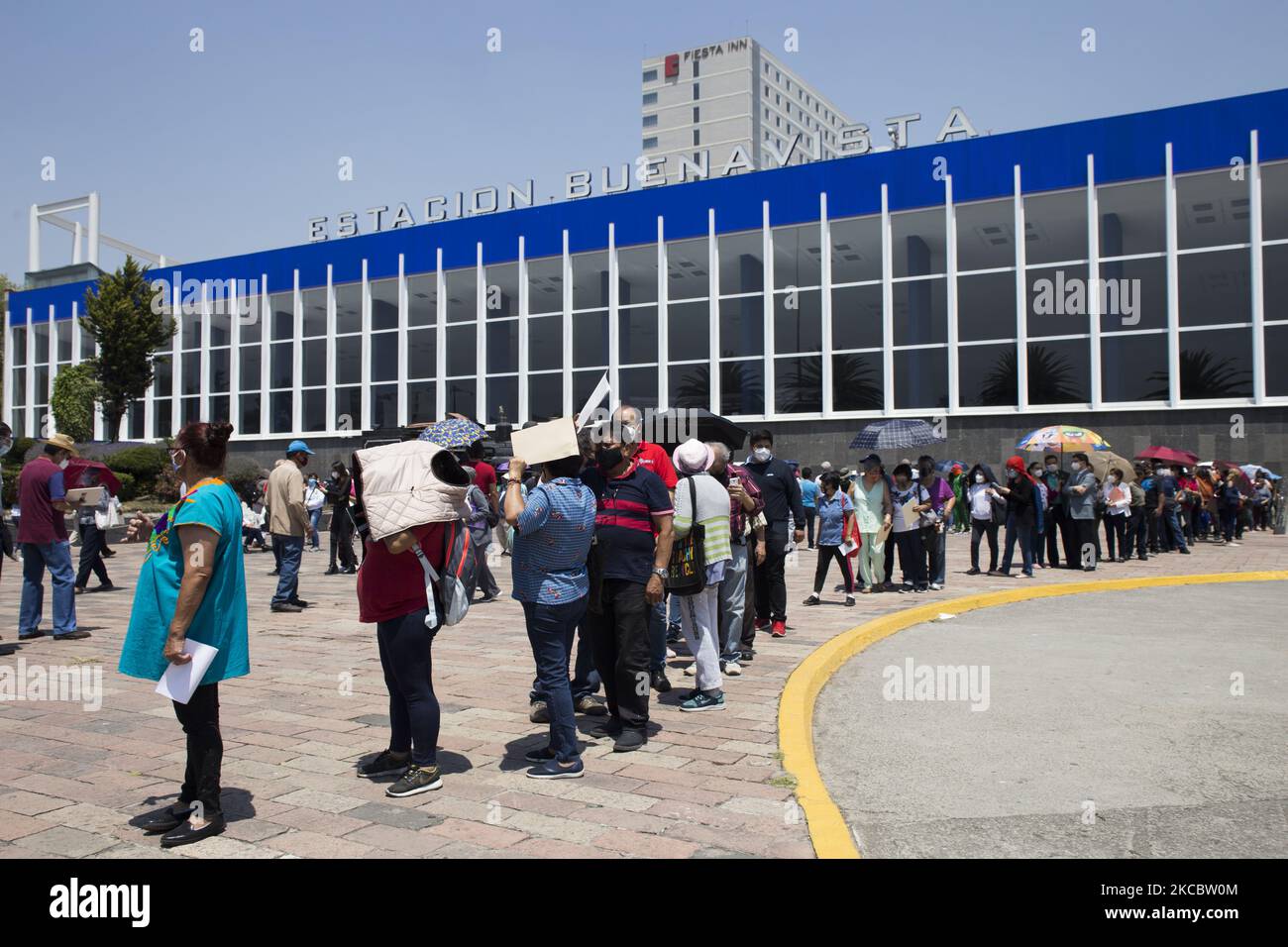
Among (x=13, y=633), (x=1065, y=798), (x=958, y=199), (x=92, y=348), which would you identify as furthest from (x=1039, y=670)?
(x=92, y=348)

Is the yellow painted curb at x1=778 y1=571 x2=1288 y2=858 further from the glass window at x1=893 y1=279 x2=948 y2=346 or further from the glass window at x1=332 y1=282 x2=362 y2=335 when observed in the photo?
the glass window at x1=332 y1=282 x2=362 y2=335

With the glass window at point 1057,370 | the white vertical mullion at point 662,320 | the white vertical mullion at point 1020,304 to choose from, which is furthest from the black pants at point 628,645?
the white vertical mullion at point 662,320

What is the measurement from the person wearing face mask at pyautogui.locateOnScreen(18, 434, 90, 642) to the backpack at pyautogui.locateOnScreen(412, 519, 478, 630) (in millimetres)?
5865

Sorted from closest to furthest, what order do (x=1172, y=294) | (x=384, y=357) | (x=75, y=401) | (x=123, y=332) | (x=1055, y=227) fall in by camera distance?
1. (x=1172, y=294)
2. (x=1055, y=227)
3. (x=123, y=332)
4. (x=384, y=357)
5. (x=75, y=401)

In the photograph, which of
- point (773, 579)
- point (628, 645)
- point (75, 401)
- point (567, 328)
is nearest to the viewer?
point (628, 645)

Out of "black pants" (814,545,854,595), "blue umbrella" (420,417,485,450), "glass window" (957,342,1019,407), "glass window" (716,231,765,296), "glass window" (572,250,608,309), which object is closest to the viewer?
"blue umbrella" (420,417,485,450)

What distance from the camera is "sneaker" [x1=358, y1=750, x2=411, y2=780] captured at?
15.6ft

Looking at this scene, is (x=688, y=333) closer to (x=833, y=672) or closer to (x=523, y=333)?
(x=523, y=333)

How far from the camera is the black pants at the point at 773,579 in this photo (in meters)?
9.11

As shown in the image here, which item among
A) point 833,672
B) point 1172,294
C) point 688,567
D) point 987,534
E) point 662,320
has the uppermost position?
point 662,320

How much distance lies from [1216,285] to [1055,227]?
536cm

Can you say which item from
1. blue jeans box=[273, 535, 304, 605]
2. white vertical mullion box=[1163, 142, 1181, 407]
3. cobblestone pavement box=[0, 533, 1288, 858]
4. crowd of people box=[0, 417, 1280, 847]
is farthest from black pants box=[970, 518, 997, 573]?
white vertical mullion box=[1163, 142, 1181, 407]

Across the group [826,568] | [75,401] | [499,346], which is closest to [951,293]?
[499,346]

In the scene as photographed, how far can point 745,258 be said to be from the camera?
31531 millimetres
